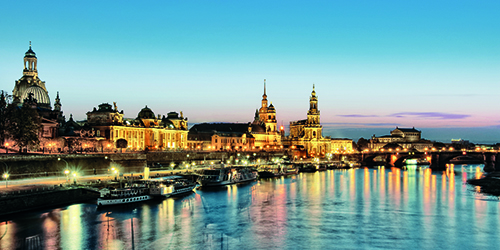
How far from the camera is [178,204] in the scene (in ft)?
213

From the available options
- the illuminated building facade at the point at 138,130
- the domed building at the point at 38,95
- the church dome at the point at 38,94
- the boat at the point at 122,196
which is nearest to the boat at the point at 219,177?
the boat at the point at 122,196

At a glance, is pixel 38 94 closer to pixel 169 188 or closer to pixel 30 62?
pixel 30 62

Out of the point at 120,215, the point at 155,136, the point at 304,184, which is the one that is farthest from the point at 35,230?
the point at 155,136

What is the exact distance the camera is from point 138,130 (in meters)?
Result: 136

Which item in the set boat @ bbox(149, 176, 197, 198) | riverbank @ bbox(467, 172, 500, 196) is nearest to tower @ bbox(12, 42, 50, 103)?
boat @ bbox(149, 176, 197, 198)

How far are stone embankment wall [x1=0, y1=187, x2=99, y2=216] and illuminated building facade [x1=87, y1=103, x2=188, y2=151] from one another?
177 ft

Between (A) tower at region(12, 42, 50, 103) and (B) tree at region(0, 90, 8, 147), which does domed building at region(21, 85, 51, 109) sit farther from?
(B) tree at region(0, 90, 8, 147)

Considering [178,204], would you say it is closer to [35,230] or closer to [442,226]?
[35,230]

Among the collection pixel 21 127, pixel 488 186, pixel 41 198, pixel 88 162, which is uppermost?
pixel 21 127

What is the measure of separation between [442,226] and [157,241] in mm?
33235

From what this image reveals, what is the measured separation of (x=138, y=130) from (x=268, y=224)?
9106cm

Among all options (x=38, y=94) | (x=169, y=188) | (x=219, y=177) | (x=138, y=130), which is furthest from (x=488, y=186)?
(x=38, y=94)

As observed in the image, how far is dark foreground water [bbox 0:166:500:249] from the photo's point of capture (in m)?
43.5

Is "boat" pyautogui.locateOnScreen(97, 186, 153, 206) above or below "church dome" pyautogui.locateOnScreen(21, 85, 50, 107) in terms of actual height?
below
